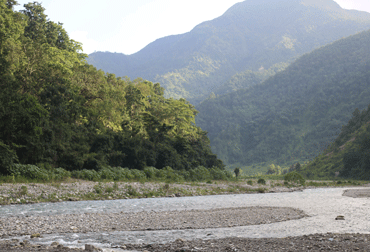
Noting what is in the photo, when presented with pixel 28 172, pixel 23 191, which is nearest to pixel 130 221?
pixel 23 191

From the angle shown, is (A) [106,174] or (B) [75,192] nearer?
(B) [75,192]

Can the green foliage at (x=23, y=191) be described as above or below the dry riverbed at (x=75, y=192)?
above

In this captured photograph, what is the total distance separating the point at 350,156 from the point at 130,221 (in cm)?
8106

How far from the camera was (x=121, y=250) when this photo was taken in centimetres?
1030

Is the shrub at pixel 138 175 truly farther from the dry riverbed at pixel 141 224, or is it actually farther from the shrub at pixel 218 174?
the shrub at pixel 218 174

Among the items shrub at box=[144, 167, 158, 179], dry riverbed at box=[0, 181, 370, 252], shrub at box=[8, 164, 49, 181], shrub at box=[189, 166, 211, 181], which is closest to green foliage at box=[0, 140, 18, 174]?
shrub at box=[8, 164, 49, 181]

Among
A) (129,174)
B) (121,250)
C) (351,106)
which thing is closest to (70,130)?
(129,174)

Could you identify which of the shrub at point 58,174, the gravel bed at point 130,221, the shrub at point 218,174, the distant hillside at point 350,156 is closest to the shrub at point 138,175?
the shrub at point 58,174

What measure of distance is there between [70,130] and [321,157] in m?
88.2

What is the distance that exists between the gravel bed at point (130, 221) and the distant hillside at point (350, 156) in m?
68.3

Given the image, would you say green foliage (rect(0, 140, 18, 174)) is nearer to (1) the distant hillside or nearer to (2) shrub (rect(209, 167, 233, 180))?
(2) shrub (rect(209, 167, 233, 180))

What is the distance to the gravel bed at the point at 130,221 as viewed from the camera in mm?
13589

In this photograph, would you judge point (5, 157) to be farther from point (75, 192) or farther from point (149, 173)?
point (149, 173)

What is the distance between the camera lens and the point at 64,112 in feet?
128
